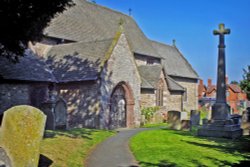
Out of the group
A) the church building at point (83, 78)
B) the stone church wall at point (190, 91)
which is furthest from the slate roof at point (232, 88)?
the church building at point (83, 78)

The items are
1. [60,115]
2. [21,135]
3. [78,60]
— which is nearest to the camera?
[21,135]

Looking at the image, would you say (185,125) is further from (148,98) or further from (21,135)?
(21,135)

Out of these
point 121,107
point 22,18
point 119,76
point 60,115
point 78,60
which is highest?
point 78,60

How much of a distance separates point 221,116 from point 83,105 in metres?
9.56

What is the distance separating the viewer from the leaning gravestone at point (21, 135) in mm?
6844

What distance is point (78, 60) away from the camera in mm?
24453

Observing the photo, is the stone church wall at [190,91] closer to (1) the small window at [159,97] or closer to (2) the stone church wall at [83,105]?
(1) the small window at [159,97]

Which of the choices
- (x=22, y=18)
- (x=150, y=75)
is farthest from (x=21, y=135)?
(x=150, y=75)

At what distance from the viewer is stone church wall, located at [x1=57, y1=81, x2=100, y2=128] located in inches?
882

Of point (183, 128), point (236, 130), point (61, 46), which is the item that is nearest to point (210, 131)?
point (236, 130)

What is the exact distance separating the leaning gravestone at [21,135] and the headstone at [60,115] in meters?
11.1

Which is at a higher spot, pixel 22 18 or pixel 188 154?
pixel 22 18

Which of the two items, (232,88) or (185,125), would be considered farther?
(232,88)

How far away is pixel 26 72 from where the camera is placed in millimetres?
21047
